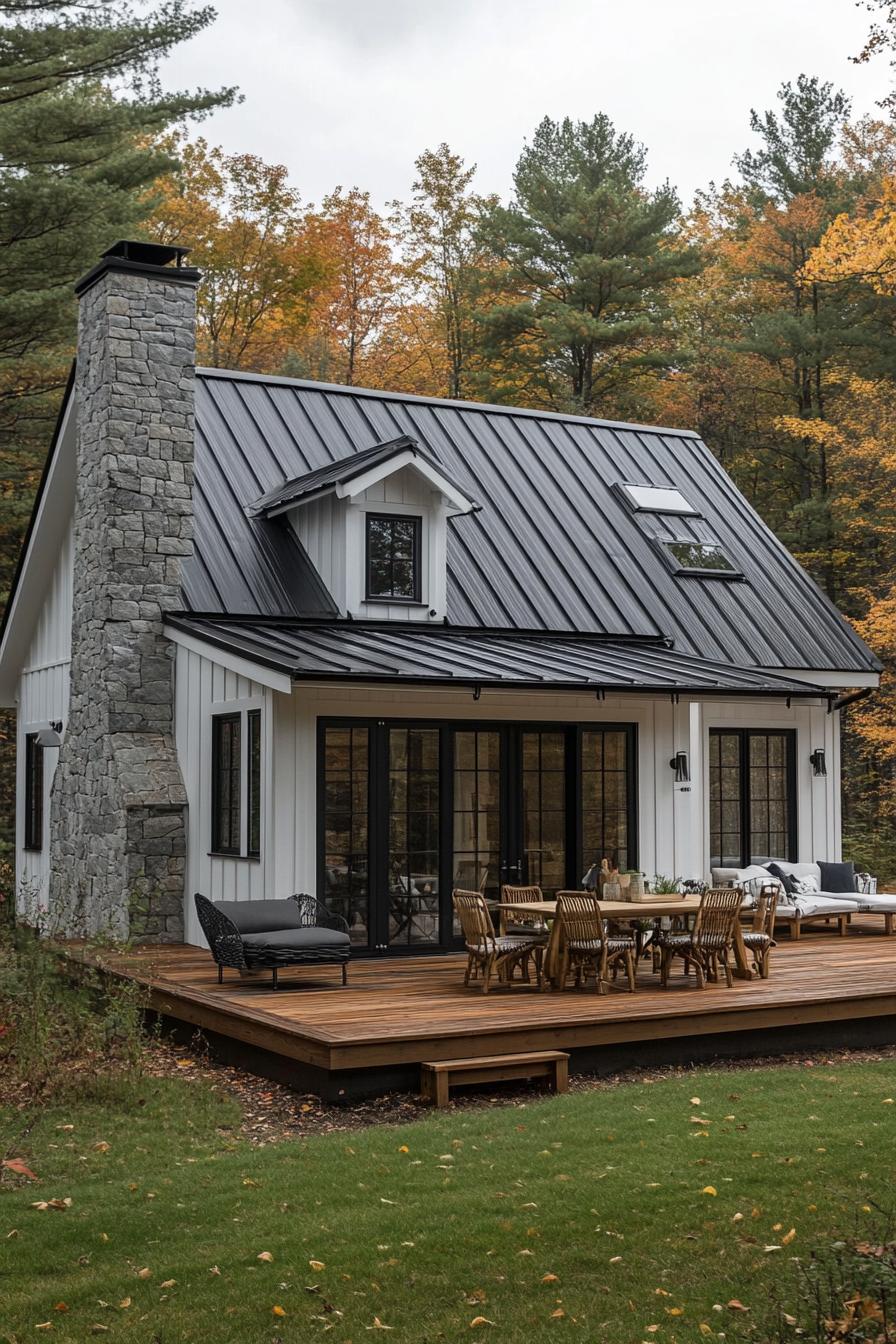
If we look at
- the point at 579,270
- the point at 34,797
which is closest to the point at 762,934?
the point at 34,797

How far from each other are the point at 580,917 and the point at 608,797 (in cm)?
330

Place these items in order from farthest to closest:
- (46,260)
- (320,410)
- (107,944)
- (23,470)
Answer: (23,470)
(46,260)
(320,410)
(107,944)

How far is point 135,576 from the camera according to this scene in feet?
43.9

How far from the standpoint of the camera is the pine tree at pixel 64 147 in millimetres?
17891

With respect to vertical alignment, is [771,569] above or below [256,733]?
above

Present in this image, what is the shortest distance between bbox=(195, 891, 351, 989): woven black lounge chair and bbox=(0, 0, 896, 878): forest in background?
41.5ft

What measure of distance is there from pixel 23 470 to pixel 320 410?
6.61 meters

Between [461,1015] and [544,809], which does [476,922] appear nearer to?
[461,1015]

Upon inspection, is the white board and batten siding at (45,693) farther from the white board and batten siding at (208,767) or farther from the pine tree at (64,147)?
the pine tree at (64,147)

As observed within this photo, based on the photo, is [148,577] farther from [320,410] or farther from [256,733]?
[320,410]

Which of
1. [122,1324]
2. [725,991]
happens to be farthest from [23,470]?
[122,1324]

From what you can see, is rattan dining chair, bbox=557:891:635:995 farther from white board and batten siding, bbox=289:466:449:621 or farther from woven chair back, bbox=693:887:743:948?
white board and batten siding, bbox=289:466:449:621

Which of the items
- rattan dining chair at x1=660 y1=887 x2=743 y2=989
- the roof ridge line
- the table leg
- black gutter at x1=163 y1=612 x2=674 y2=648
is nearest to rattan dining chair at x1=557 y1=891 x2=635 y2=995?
rattan dining chair at x1=660 y1=887 x2=743 y2=989

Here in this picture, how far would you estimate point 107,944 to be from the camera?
38.4 feet
